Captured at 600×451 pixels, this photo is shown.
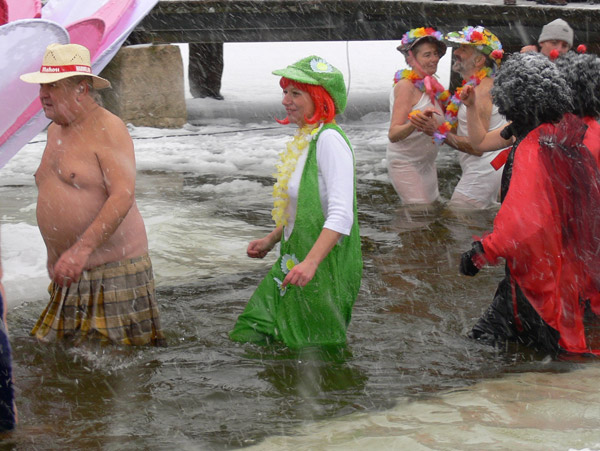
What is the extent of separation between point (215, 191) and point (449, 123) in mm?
2911

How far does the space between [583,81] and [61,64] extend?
112 inches

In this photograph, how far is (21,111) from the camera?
16.8 ft

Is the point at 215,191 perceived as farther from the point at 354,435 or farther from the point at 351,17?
the point at 354,435

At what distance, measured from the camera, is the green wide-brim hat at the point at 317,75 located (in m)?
4.39

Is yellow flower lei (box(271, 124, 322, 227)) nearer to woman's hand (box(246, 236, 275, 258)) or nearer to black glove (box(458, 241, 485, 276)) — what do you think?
woman's hand (box(246, 236, 275, 258))

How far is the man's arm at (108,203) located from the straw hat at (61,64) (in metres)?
0.30

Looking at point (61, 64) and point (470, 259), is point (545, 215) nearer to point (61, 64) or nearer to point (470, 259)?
point (470, 259)

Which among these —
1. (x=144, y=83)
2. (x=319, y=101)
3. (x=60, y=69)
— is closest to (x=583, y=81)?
(x=319, y=101)

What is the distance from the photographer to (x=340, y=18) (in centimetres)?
1365

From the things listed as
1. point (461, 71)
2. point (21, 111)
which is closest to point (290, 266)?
point (21, 111)

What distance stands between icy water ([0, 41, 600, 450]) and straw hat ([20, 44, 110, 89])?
136 cm

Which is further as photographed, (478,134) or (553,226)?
(478,134)

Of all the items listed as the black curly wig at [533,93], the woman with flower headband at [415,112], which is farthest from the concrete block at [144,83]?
the black curly wig at [533,93]

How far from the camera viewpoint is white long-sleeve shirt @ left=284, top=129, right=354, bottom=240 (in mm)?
4332
